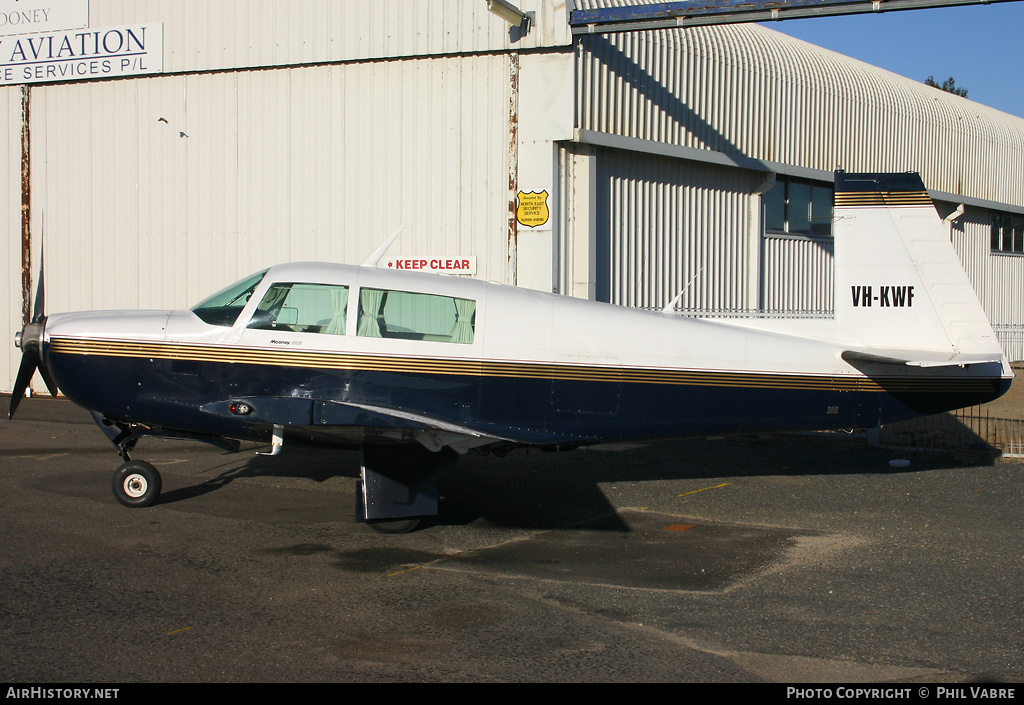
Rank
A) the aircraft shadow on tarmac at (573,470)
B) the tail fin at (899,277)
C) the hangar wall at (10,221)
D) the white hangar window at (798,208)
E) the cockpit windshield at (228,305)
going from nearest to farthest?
the cockpit windshield at (228,305)
the tail fin at (899,277)
the aircraft shadow on tarmac at (573,470)
the hangar wall at (10,221)
the white hangar window at (798,208)

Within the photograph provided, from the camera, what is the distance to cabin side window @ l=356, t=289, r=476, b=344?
698cm

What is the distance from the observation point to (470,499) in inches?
340

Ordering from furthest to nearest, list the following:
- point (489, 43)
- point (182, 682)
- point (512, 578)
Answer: point (489, 43)
point (512, 578)
point (182, 682)

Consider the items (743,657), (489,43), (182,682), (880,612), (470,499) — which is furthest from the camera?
(489,43)

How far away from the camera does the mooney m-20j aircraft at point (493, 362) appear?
22.7 ft

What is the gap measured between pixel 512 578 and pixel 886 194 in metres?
5.10

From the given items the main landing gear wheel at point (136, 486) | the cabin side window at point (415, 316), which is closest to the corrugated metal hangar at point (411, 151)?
the cabin side window at point (415, 316)

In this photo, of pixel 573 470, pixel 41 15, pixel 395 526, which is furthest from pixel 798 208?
pixel 41 15

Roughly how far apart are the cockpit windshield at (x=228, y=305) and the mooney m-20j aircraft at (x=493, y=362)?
2cm

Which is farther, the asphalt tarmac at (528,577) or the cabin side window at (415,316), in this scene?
the cabin side window at (415,316)

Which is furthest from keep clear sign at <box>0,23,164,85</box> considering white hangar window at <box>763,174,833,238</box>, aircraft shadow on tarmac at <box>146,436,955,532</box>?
white hangar window at <box>763,174,833,238</box>

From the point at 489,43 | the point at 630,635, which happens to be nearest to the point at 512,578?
the point at 630,635

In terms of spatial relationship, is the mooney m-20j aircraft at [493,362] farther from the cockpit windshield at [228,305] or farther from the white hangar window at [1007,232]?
the white hangar window at [1007,232]

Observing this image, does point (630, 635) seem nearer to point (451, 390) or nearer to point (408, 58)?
point (451, 390)
